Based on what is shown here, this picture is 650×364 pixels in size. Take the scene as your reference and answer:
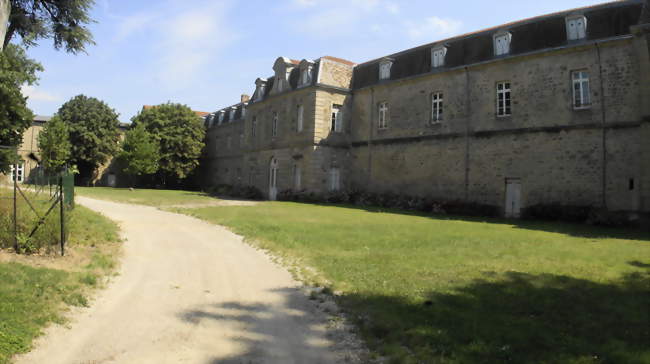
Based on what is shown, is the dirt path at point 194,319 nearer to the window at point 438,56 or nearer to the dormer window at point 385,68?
the window at point 438,56

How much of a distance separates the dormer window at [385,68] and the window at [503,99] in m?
6.72

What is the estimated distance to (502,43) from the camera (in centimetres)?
1873

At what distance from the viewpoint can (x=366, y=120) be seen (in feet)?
80.7

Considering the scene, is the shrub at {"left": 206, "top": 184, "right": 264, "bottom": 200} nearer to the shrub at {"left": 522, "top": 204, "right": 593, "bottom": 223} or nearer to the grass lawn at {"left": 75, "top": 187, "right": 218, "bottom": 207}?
the grass lawn at {"left": 75, "top": 187, "right": 218, "bottom": 207}

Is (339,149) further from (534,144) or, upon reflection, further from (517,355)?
(517,355)

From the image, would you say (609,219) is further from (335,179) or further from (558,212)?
(335,179)

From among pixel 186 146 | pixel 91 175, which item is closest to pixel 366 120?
pixel 186 146

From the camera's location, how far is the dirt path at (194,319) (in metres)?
4.13

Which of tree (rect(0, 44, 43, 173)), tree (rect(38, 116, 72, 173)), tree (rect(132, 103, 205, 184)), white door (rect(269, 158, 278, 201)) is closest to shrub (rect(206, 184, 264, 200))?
white door (rect(269, 158, 278, 201))

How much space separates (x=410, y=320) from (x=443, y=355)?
884 millimetres

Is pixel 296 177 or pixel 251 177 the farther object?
pixel 251 177

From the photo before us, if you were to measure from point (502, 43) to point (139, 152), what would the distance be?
104ft

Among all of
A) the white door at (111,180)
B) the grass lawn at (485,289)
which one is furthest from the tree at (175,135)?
the grass lawn at (485,289)

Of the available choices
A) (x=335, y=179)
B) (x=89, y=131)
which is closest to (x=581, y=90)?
(x=335, y=179)
